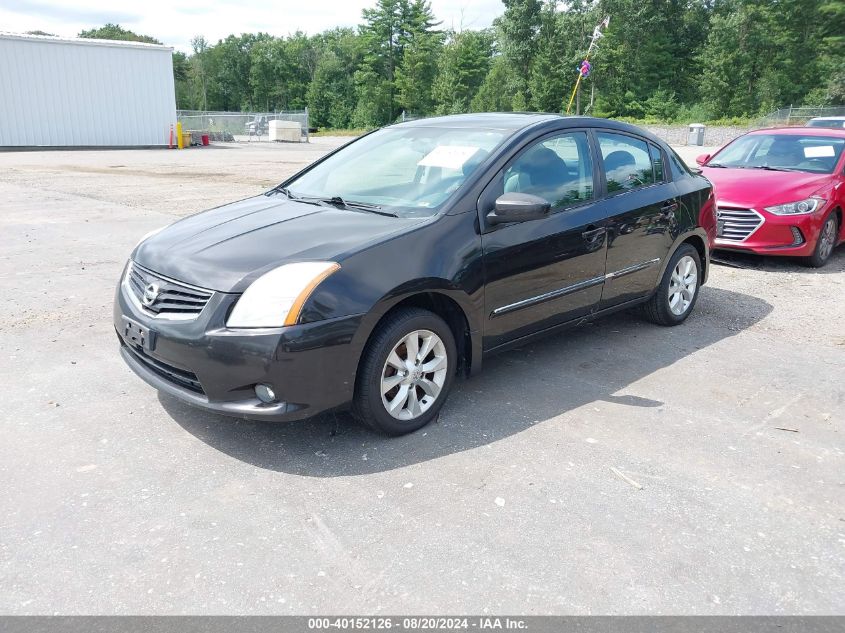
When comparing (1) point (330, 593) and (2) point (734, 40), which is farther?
(2) point (734, 40)

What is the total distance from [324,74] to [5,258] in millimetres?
84445

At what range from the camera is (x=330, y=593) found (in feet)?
8.56

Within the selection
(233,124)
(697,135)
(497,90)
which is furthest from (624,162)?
(497,90)

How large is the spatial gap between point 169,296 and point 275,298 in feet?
2.09

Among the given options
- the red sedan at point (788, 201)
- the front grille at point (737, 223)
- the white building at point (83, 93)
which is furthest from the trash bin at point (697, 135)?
the front grille at point (737, 223)

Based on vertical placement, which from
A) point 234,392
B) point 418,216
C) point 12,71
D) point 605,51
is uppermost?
point 605,51

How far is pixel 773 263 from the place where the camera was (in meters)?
8.57

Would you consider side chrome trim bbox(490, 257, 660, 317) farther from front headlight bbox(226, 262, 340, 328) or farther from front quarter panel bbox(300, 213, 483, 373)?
front headlight bbox(226, 262, 340, 328)

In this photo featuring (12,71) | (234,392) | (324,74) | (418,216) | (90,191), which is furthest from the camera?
(324,74)

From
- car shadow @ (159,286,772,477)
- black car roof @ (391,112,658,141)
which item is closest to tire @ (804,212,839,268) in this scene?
car shadow @ (159,286,772,477)

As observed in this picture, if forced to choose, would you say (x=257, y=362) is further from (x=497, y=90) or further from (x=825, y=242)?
(x=497, y=90)

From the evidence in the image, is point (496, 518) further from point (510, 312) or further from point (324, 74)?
point (324, 74)

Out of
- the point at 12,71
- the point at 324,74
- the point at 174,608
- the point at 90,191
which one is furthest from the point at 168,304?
the point at 324,74

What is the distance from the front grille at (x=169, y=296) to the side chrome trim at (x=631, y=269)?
2838 millimetres
